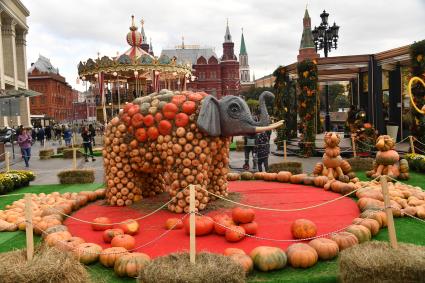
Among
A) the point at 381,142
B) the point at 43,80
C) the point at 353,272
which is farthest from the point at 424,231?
the point at 43,80

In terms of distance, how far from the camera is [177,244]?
595 cm

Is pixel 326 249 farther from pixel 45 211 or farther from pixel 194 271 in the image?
pixel 45 211

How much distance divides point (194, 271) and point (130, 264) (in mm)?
1290

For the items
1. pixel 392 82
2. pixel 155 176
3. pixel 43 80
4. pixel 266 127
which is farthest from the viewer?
pixel 43 80

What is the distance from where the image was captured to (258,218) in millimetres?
7035

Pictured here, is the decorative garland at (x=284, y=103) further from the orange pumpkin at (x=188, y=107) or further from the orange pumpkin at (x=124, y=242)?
the orange pumpkin at (x=124, y=242)

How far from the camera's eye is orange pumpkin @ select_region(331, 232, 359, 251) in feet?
17.6

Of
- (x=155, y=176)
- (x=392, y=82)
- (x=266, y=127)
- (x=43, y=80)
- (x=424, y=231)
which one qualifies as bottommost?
(x=424, y=231)

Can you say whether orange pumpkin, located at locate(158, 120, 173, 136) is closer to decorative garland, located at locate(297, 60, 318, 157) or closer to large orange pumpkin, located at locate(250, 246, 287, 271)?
large orange pumpkin, located at locate(250, 246, 287, 271)

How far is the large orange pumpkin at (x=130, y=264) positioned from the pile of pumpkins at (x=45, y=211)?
1.53 meters

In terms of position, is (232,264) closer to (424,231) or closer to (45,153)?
(424,231)

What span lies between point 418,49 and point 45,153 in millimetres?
17204

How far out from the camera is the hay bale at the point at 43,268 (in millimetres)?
3947

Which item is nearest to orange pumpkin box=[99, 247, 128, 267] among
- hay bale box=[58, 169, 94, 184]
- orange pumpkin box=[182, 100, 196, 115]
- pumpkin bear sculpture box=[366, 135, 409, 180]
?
orange pumpkin box=[182, 100, 196, 115]
